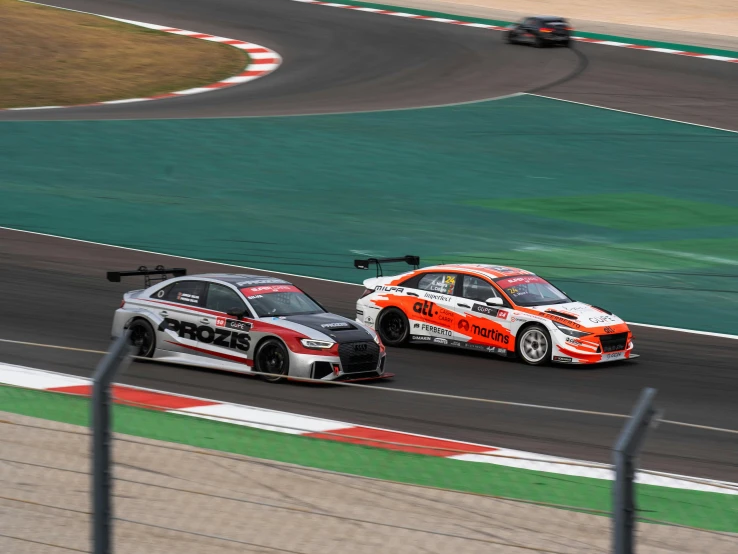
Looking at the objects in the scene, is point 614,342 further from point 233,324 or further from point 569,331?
point 233,324

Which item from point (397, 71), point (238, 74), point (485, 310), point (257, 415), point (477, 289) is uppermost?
point (397, 71)

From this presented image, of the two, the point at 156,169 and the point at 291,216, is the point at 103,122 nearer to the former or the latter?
the point at 156,169

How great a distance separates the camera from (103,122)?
105 feet

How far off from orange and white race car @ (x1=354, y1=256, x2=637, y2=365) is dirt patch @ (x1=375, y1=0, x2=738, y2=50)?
29.9 m

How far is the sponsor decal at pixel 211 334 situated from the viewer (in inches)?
575

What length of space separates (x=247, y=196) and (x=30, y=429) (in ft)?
67.2

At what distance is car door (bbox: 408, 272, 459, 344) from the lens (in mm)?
16734

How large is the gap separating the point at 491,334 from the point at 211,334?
3777 millimetres

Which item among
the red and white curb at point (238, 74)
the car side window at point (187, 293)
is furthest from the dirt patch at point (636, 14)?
the car side window at point (187, 293)

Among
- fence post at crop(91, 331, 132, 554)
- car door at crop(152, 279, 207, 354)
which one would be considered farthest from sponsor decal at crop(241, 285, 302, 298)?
fence post at crop(91, 331, 132, 554)

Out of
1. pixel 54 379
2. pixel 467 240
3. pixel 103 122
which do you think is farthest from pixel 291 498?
pixel 103 122

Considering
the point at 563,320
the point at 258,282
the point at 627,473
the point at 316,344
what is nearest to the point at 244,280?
the point at 258,282

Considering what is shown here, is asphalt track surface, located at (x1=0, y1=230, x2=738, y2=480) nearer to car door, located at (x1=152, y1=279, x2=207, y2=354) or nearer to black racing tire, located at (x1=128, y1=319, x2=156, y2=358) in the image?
black racing tire, located at (x1=128, y1=319, x2=156, y2=358)

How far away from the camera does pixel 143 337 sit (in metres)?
15.4
